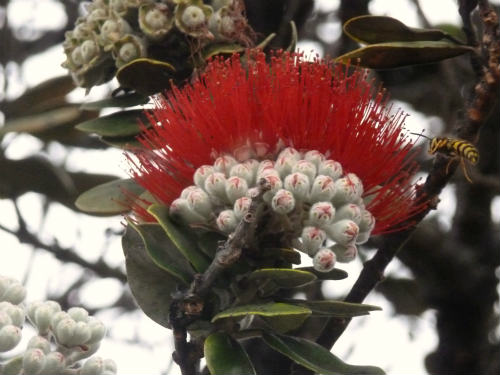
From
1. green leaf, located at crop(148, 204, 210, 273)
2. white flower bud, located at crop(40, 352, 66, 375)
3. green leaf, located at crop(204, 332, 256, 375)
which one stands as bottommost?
white flower bud, located at crop(40, 352, 66, 375)

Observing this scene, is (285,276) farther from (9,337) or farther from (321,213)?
(9,337)

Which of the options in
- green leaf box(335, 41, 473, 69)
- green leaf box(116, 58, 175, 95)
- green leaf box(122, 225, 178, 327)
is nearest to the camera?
green leaf box(122, 225, 178, 327)

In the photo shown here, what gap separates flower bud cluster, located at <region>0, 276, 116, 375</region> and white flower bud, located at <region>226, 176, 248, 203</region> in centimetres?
31

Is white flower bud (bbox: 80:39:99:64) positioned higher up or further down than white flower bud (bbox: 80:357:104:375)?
higher up

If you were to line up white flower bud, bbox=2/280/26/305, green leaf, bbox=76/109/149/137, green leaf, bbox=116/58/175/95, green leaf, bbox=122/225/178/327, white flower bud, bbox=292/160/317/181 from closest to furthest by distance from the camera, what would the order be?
1. white flower bud, bbox=2/280/26/305
2. white flower bud, bbox=292/160/317/181
3. green leaf, bbox=122/225/178/327
4. green leaf, bbox=116/58/175/95
5. green leaf, bbox=76/109/149/137

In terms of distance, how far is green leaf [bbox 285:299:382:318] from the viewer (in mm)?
1719

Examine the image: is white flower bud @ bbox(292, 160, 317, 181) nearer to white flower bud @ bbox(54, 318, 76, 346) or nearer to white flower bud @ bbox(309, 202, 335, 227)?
white flower bud @ bbox(309, 202, 335, 227)

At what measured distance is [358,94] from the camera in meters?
1.80

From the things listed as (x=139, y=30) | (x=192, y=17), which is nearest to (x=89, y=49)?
(x=139, y=30)

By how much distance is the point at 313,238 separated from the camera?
1.69 meters

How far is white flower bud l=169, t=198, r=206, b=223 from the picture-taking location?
1739 mm

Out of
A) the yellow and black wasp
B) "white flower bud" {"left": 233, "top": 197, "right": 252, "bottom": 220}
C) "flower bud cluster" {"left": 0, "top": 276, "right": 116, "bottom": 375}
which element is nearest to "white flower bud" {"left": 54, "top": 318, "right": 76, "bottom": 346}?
"flower bud cluster" {"left": 0, "top": 276, "right": 116, "bottom": 375}

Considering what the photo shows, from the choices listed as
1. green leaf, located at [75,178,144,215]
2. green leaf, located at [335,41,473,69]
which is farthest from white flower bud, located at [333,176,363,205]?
green leaf, located at [75,178,144,215]

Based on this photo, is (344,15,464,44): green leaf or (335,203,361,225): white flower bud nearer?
(335,203,361,225): white flower bud
